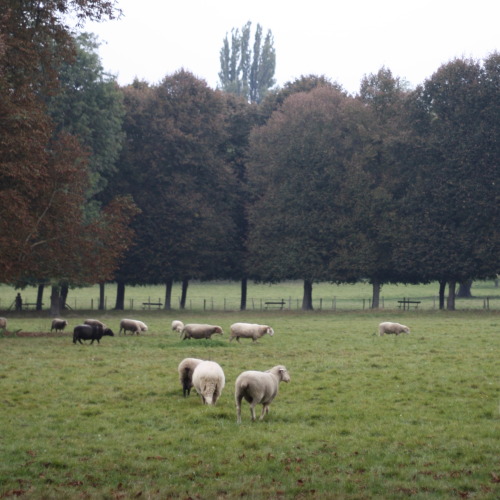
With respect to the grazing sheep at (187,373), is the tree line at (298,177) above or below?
above

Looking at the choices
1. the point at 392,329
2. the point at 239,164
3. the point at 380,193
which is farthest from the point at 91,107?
the point at 392,329

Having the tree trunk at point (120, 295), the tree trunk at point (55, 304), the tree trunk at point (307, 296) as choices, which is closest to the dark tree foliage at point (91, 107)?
the tree trunk at point (55, 304)

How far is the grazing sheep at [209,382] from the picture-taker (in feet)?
59.9

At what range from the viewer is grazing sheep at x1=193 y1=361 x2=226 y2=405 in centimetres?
1825

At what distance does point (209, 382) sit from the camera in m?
18.3

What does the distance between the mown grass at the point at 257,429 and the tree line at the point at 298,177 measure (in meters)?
30.8

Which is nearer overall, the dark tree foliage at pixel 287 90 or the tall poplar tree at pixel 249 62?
the dark tree foliage at pixel 287 90

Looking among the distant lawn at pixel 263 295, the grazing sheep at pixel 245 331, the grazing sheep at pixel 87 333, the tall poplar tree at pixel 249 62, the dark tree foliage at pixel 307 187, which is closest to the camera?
the grazing sheep at pixel 87 333

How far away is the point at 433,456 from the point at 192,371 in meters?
8.12

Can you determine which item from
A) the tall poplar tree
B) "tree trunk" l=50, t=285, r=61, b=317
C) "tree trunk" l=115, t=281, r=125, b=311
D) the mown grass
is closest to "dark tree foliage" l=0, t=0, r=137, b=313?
the mown grass

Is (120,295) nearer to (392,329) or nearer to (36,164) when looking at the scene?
(36,164)

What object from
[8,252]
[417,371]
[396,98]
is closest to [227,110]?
[396,98]

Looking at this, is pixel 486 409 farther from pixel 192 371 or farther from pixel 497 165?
pixel 497 165

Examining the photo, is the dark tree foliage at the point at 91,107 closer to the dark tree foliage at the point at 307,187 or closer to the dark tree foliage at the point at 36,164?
the dark tree foliage at the point at 36,164
